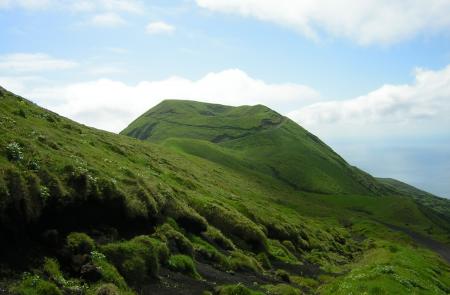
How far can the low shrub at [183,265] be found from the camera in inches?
1281

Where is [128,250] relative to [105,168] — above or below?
below

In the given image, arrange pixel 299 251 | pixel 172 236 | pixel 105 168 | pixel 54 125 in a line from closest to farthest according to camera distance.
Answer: pixel 172 236 → pixel 105 168 → pixel 54 125 → pixel 299 251

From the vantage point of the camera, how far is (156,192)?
4116 cm

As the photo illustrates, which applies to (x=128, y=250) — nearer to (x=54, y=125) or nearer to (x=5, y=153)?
(x=5, y=153)

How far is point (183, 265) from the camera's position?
3322 cm

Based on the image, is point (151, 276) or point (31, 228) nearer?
point (31, 228)

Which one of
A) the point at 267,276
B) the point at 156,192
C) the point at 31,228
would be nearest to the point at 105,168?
the point at 156,192

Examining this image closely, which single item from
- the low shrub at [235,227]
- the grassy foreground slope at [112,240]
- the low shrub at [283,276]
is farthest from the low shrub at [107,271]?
the low shrub at [235,227]

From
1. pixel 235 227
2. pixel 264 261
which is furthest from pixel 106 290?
pixel 235 227

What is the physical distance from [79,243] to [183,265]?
922cm

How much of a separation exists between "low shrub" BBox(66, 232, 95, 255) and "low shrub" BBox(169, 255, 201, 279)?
7217 millimetres

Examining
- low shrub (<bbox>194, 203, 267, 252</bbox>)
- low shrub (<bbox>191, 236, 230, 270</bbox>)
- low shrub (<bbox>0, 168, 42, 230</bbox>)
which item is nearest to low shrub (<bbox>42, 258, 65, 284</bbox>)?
low shrub (<bbox>0, 168, 42, 230</bbox>)

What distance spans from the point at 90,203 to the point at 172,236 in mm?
8114

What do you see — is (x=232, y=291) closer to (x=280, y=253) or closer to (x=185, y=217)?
(x=185, y=217)
